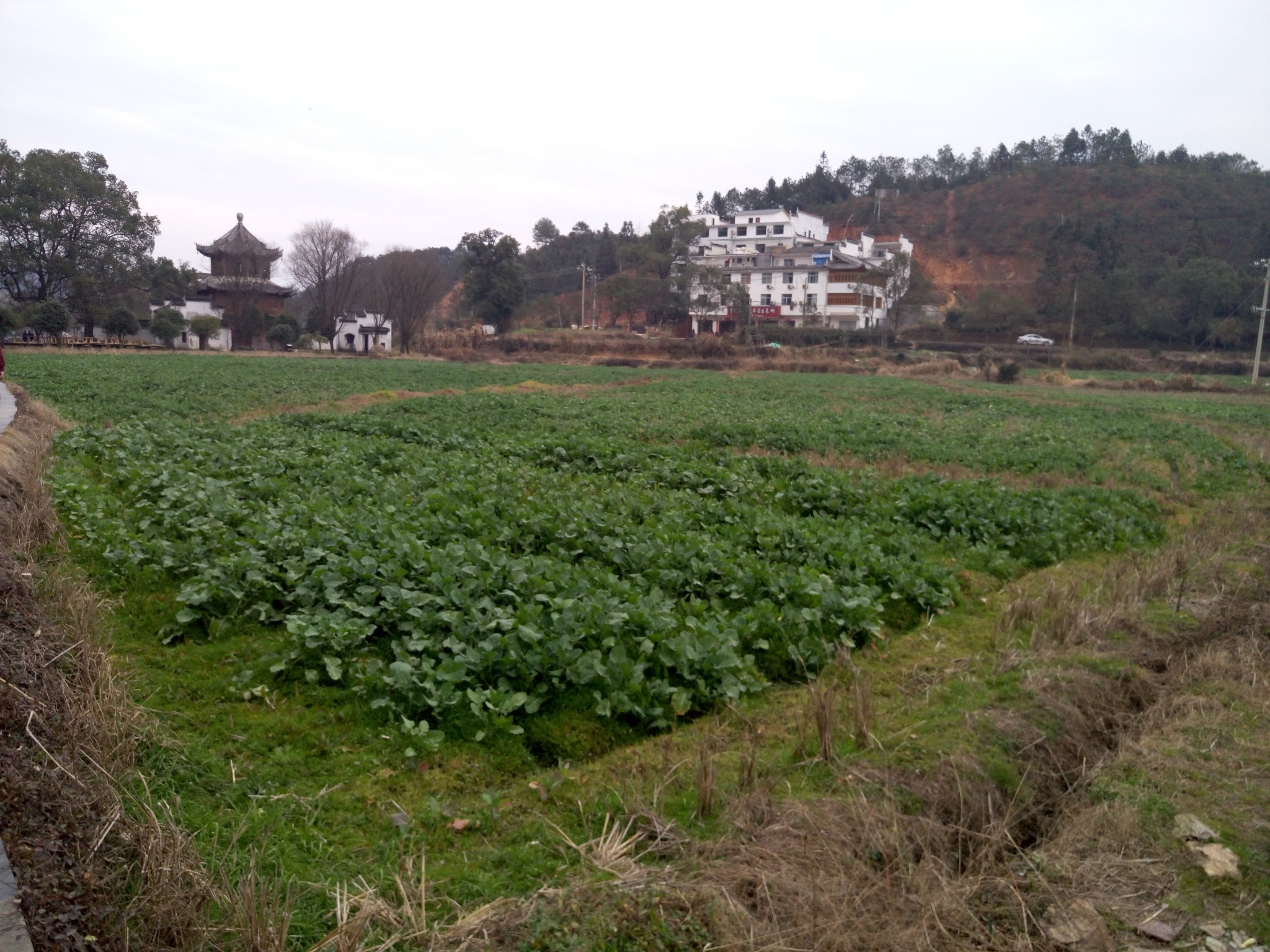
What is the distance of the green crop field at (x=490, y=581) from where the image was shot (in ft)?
16.1

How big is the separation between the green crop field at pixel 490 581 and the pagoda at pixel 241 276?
179 ft

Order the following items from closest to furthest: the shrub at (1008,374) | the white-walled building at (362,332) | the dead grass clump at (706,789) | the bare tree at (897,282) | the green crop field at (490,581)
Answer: the dead grass clump at (706,789), the green crop field at (490,581), the shrub at (1008,374), the bare tree at (897,282), the white-walled building at (362,332)

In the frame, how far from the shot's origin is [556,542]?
9031mm

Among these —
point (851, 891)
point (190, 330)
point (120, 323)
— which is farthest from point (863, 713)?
point (190, 330)

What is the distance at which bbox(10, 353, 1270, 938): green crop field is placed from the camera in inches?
193

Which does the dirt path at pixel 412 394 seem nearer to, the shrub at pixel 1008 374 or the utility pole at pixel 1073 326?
the shrub at pixel 1008 374

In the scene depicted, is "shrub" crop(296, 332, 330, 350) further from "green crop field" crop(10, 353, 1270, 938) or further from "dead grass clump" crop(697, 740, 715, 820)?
"dead grass clump" crop(697, 740, 715, 820)

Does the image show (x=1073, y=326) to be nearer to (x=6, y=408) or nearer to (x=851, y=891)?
(x=6, y=408)

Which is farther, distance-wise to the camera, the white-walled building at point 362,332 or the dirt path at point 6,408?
the white-walled building at point 362,332

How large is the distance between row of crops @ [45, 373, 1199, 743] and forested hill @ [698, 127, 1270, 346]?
171 ft

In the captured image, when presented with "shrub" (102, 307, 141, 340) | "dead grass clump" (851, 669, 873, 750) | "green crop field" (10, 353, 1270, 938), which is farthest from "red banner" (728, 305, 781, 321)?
"dead grass clump" (851, 669, 873, 750)

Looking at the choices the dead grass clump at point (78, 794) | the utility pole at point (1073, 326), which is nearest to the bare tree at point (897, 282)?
the utility pole at point (1073, 326)

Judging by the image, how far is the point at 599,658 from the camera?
584cm

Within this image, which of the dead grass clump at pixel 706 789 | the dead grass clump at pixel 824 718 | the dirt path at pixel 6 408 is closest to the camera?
the dead grass clump at pixel 706 789
